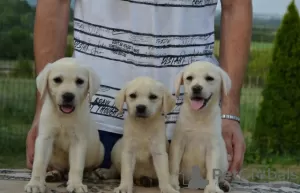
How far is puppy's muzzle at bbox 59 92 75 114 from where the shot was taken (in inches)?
72.4

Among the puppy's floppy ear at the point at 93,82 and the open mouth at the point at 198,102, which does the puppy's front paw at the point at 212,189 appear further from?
the puppy's floppy ear at the point at 93,82

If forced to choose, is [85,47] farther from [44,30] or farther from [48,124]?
[48,124]

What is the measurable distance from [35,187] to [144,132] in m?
0.39

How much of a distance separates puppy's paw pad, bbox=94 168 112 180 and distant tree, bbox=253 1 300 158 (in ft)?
16.4

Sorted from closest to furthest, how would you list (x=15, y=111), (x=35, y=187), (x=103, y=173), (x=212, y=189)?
(x=35, y=187), (x=212, y=189), (x=103, y=173), (x=15, y=111)

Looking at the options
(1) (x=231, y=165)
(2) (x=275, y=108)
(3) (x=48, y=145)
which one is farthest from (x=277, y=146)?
(3) (x=48, y=145)

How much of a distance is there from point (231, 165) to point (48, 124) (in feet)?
2.38

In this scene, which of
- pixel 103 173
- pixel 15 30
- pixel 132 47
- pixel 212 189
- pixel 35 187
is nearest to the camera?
pixel 35 187

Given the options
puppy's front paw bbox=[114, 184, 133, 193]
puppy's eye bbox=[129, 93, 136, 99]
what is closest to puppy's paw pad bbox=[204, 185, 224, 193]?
puppy's front paw bbox=[114, 184, 133, 193]

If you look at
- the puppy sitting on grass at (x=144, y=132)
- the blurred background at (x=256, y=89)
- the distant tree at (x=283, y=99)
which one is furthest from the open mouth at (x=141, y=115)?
the distant tree at (x=283, y=99)

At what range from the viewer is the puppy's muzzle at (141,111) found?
77.2 inches

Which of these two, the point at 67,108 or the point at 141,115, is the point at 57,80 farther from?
the point at 141,115

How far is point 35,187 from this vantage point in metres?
1.83

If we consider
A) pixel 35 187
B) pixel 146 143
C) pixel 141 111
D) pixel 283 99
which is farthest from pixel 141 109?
pixel 283 99
